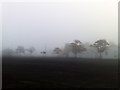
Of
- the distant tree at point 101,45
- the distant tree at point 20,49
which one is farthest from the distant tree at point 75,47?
the distant tree at point 20,49

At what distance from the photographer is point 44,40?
3129 millimetres

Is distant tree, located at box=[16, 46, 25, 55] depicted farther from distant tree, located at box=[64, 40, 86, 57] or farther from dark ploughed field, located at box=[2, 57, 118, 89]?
distant tree, located at box=[64, 40, 86, 57]

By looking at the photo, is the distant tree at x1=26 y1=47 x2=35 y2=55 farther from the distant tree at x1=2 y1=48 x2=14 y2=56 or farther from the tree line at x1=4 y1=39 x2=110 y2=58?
the distant tree at x1=2 y1=48 x2=14 y2=56

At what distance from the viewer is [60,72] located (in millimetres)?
3168

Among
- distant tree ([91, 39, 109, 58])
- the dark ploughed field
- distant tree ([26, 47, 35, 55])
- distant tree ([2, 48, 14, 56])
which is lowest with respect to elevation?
the dark ploughed field

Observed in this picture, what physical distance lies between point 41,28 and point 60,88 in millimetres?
1132

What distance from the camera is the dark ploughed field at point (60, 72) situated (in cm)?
313

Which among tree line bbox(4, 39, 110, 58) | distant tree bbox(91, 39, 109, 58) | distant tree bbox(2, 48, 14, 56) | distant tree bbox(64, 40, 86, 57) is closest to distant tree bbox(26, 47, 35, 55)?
tree line bbox(4, 39, 110, 58)

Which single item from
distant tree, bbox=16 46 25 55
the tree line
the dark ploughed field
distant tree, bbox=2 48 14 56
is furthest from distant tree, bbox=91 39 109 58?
distant tree, bbox=2 48 14 56

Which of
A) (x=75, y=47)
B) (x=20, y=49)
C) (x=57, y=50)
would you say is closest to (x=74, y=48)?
(x=75, y=47)

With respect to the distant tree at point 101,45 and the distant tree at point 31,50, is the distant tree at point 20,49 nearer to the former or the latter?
the distant tree at point 31,50

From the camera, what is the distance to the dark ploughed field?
313 cm

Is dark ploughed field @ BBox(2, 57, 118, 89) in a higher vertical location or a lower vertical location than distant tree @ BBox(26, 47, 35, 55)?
lower

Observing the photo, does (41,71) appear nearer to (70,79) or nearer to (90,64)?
(70,79)
